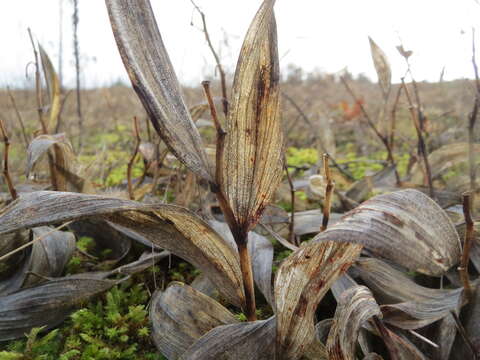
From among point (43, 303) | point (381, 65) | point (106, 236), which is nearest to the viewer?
point (43, 303)

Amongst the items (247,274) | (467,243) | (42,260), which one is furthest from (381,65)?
(42,260)

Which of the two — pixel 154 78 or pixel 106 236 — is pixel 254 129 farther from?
pixel 106 236

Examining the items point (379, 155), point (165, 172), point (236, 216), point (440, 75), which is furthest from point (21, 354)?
point (379, 155)

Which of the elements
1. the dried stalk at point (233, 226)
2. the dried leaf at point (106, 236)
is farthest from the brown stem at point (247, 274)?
the dried leaf at point (106, 236)

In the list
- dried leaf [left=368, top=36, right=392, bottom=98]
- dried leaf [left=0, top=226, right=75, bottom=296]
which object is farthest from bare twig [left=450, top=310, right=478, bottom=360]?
dried leaf [left=368, top=36, right=392, bottom=98]

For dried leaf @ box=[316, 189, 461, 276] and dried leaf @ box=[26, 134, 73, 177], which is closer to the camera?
dried leaf @ box=[316, 189, 461, 276]

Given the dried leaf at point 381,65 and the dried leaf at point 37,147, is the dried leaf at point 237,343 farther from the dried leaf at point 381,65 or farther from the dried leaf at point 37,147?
the dried leaf at point 381,65

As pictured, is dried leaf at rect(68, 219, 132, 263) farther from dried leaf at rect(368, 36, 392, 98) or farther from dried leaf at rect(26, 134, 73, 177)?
dried leaf at rect(368, 36, 392, 98)
